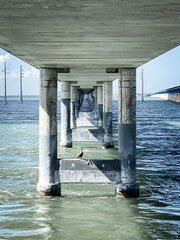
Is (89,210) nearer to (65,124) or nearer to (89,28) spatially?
(89,28)

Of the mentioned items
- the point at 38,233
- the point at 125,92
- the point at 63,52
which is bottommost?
the point at 38,233

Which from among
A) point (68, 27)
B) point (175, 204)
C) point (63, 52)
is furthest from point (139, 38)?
point (175, 204)

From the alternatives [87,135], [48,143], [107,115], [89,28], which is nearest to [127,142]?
[48,143]

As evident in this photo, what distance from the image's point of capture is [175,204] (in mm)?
15875

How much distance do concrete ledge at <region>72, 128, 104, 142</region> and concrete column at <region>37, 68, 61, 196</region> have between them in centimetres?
1544

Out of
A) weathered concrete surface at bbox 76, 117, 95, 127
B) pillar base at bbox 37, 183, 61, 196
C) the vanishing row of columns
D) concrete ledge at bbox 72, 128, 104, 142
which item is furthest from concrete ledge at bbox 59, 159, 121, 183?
weathered concrete surface at bbox 76, 117, 95, 127

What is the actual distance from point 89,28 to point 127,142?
812cm

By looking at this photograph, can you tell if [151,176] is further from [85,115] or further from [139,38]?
[85,115]

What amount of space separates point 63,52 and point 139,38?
333 cm

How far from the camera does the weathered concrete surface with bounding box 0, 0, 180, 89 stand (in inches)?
281

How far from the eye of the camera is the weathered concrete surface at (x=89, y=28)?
7125mm

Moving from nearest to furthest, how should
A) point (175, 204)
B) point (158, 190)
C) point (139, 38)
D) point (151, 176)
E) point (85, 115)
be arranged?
point (139, 38)
point (175, 204)
point (158, 190)
point (151, 176)
point (85, 115)

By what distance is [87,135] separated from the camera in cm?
3219

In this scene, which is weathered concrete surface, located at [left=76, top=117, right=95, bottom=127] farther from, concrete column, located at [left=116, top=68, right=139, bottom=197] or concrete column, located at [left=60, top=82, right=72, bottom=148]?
concrete column, located at [left=116, top=68, right=139, bottom=197]
